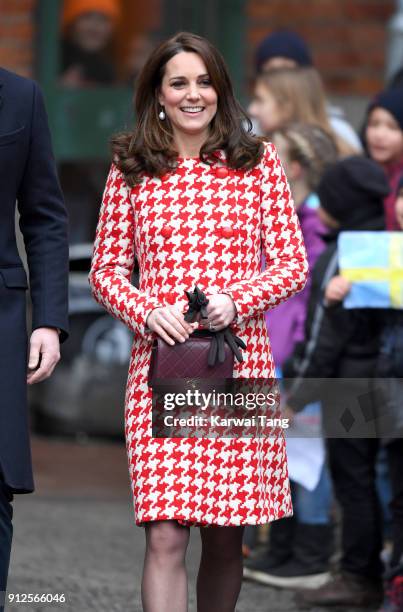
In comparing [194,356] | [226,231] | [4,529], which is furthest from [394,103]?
[4,529]

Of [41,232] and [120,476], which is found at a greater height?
[41,232]

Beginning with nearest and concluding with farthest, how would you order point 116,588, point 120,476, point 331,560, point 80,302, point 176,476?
point 176,476
point 116,588
point 331,560
point 120,476
point 80,302

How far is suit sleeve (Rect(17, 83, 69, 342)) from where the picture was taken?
4.52 metres

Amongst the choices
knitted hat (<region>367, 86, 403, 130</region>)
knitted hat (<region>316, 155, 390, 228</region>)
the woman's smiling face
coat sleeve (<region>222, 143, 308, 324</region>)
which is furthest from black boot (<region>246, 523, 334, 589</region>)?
the woman's smiling face

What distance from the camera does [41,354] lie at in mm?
4508

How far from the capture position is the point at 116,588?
20.2ft

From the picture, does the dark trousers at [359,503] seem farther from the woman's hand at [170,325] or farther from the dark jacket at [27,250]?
the dark jacket at [27,250]

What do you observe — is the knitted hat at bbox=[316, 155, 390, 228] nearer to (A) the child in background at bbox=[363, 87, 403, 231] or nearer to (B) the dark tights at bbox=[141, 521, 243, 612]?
(A) the child in background at bbox=[363, 87, 403, 231]

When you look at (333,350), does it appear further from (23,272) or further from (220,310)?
(23,272)

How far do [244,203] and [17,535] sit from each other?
2931mm

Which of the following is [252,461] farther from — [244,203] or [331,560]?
[331,560]

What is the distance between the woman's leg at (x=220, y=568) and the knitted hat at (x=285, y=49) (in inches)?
147

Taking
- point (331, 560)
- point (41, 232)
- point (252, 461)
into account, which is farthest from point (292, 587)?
point (41, 232)

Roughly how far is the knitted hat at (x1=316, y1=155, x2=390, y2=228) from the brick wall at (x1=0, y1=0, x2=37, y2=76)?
4.29 metres
